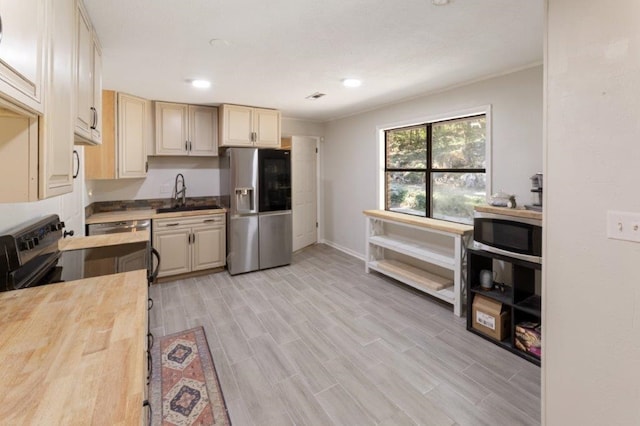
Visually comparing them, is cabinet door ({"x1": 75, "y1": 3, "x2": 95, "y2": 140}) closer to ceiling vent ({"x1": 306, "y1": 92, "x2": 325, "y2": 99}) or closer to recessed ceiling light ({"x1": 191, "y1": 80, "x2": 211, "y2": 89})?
recessed ceiling light ({"x1": 191, "y1": 80, "x2": 211, "y2": 89})

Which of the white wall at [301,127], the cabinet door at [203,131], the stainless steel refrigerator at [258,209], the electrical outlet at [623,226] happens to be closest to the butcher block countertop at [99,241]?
the stainless steel refrigerator at [258,209]

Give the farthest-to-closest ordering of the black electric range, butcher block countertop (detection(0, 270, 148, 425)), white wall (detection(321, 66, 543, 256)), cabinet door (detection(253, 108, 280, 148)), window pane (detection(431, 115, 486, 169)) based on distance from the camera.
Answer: cabinet door (detection(253, 108, 280, 148))
window pane (detection(431, 115, 486, 169))
white wall (detection(321, 66, 543, 256))
the black electric range
butcher block countertop (detection(0, 270, 148, 425))

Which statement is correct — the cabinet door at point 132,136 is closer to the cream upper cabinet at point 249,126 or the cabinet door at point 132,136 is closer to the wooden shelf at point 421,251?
the cream upper cabinet at point 249,126

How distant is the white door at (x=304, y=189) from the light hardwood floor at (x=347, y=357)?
167 cm

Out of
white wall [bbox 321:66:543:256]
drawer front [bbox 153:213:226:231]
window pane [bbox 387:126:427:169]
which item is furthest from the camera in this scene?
window pane [bbox 387:126:427:169]

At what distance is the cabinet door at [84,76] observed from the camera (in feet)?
4.87

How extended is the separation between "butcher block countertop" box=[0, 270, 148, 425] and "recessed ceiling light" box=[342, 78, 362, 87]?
259cm

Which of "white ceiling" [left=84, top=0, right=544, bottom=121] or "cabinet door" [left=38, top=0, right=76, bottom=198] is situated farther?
"white ceiling" [left=84, top=0, right=544, bottom=121]

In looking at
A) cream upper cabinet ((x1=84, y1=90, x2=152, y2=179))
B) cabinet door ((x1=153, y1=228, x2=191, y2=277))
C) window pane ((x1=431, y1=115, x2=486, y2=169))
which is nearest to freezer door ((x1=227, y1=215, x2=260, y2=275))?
cabinet door ((x1=153, y1=228, x2=191, y2=277))

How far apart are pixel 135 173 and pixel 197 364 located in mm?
2604

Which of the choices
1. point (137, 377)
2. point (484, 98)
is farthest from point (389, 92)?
point (137, 377)

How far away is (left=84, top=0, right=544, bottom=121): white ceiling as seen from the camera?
1.72 meters

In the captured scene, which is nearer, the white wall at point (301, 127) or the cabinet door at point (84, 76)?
the cabinet door at point (84, 76)

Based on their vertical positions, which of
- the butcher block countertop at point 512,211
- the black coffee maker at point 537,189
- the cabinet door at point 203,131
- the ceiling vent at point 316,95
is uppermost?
the ceiling vent at point 316,95
